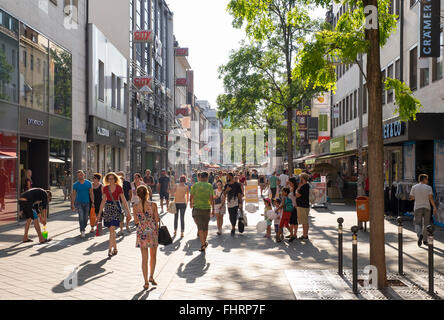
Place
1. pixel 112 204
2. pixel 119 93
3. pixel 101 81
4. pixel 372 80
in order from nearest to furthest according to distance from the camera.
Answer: pixel 372 80 < pixel 112 204 < pixel 101 81 < pixel 119 93

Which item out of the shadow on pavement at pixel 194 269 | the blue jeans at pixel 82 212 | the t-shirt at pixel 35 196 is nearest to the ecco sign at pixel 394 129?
the shadow on pavement at pixel 194 269

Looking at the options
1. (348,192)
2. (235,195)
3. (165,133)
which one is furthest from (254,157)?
(235,195)

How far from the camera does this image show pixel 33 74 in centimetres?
1919

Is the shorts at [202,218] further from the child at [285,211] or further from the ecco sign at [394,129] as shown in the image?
the ecco sign at [394,129]

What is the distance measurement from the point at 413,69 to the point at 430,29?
5.41 m

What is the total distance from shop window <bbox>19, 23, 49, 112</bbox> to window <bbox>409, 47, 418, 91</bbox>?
14389 millimetres

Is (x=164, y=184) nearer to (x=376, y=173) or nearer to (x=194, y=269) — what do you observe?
(x=194, y=269)

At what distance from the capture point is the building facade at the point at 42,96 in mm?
16969

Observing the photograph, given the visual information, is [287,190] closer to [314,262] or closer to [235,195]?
[235,195]

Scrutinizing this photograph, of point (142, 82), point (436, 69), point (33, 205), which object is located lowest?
point (33, 205)

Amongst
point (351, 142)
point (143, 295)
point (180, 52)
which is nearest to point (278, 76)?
point (351, 142)

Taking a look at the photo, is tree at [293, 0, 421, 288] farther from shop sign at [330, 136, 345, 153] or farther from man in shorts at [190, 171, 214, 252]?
shop sign at [330, 136, 345, 153]

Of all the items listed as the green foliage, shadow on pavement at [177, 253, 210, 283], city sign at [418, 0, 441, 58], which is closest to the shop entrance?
shadow on pavement at [177, 253, 210, 283]

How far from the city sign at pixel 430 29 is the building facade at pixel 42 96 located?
1288 cm
